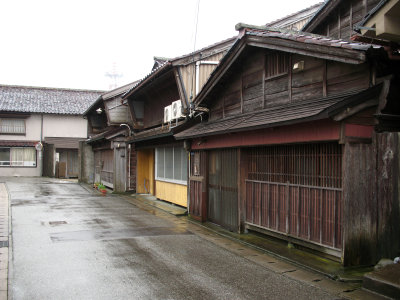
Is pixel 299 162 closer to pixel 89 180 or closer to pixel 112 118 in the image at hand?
pixel 112 118

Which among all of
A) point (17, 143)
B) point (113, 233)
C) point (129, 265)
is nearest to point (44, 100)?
point (17, 143)

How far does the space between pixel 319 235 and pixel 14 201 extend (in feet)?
49.1

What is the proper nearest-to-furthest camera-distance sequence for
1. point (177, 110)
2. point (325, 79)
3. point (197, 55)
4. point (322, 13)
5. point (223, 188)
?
point (325, 79)
point (223, 188)
point (322, 13)
point (197, 55)
point (177, 110)

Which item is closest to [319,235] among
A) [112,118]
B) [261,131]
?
[261,131]

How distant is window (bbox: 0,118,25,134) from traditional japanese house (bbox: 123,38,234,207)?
66.3 feet

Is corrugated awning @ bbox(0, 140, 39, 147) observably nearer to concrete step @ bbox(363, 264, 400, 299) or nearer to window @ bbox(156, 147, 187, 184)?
window @ bbox(156, 147, 187, 184)

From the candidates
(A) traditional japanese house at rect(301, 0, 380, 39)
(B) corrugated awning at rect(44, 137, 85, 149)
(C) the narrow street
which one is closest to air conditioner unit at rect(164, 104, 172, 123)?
(C) the narrow street

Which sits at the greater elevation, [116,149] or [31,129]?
[31,129]

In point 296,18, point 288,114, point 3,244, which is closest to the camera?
point 288,114

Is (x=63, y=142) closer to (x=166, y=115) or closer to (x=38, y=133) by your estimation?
(x=38, y=133)

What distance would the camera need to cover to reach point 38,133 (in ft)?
123

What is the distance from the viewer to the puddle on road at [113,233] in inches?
398

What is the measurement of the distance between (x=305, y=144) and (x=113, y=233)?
6.15 metres

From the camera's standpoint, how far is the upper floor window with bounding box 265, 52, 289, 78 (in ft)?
30.8
